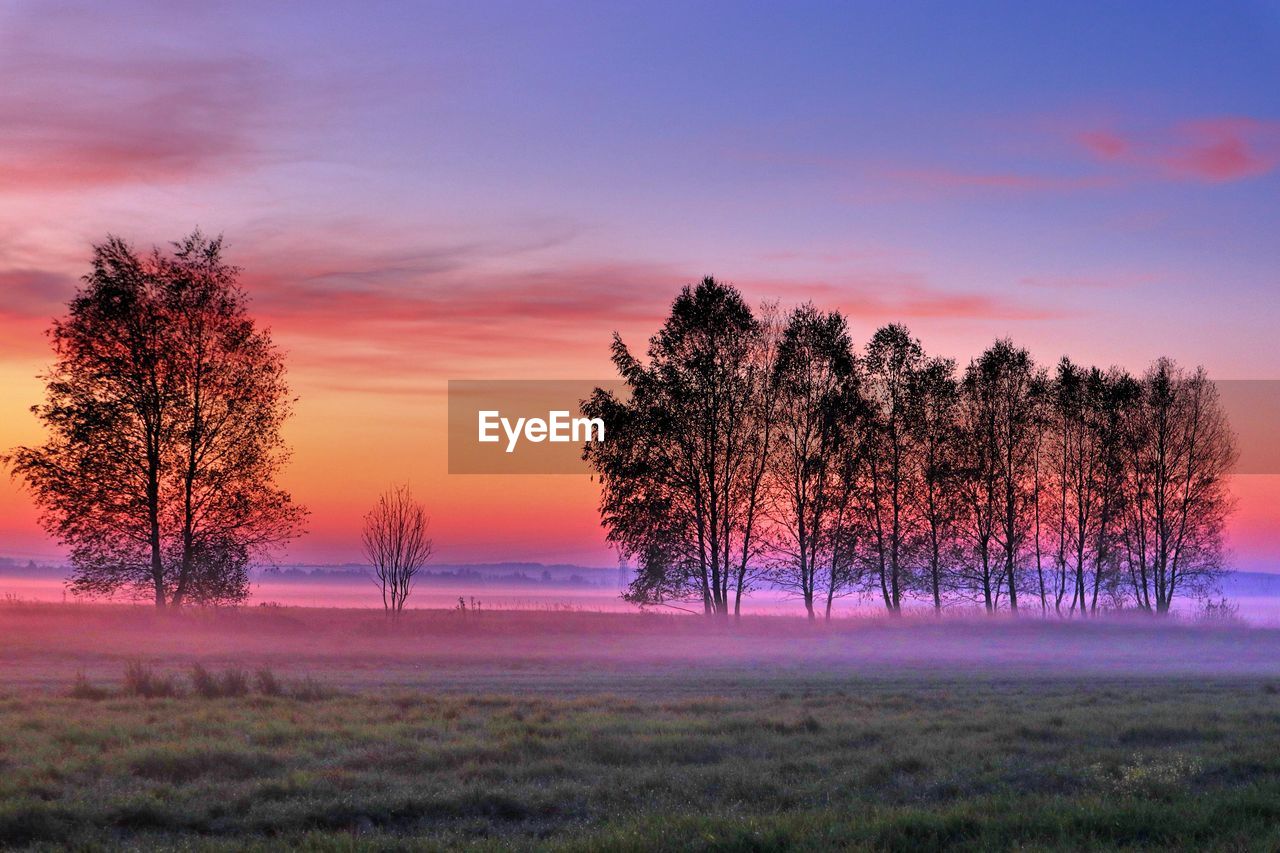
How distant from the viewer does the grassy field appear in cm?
1252

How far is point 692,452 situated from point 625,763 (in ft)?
109

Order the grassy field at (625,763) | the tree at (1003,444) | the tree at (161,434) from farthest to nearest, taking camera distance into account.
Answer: the tree at (1003,444) → the tree at (161,434) → the grassy field at (625,763)

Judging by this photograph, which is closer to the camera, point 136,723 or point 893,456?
point 136,723

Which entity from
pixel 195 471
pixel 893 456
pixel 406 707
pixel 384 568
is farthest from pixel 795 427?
pixel 406 707

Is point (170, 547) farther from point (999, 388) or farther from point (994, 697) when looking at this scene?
point (999, 388)

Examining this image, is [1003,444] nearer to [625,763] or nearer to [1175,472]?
[1175,472]

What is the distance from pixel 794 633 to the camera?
47.7m

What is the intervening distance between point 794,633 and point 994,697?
73.5 feet

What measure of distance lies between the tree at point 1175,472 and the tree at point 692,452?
2257 centimetres

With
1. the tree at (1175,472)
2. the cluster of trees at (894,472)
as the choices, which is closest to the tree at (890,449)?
the cluster of trees at (894,472)

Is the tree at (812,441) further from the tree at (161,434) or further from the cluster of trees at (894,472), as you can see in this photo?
the tree at (161,434)

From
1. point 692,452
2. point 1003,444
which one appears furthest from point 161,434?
point 1003,444

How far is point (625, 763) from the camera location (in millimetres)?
16578

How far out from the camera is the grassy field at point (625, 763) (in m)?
12.5
